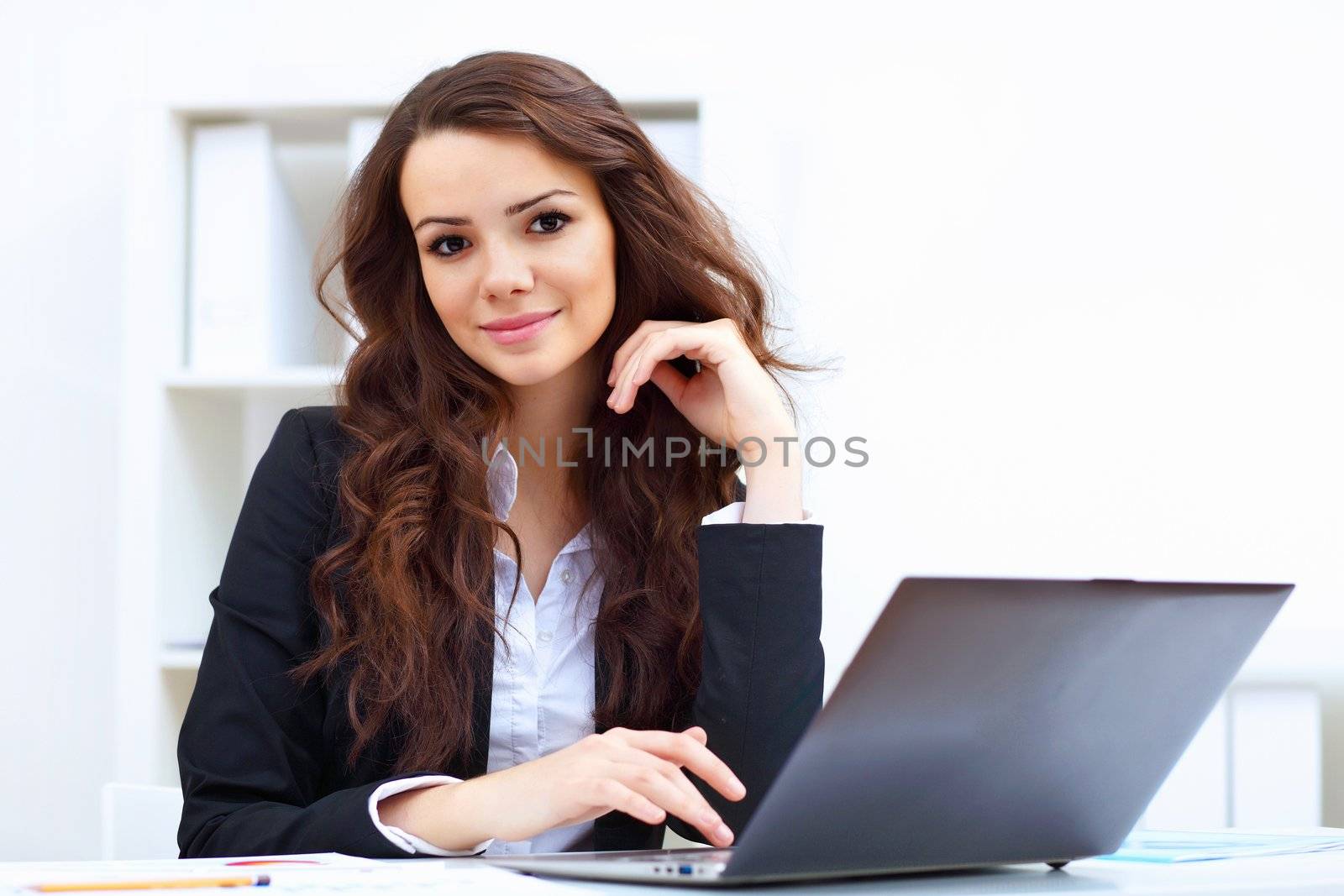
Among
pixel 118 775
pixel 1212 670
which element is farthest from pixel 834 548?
pixel 1212 670

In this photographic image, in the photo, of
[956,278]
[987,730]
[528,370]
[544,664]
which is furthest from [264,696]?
[956,278]

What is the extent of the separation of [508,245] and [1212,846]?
3.13ft

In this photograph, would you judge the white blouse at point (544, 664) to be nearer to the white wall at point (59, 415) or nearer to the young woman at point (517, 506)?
the young woman at point (517, 506)

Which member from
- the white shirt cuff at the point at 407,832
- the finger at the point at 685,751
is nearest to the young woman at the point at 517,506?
the white shirt cuff at the point at 407,832

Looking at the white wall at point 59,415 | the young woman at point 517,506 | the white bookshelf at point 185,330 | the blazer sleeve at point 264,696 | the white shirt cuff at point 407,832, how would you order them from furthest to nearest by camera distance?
the white wall at point 59,415 → the white bookshelf at point 185,330 → the young woman at point 517,506 → the blazer sleeve at point 264,696 → the white shirt cuff at point 407,832

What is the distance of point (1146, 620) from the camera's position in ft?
2.50

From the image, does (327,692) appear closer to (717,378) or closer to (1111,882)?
(717,378)

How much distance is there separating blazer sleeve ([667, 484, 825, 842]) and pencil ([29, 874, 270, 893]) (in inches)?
26.6

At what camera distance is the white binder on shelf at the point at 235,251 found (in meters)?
2.07

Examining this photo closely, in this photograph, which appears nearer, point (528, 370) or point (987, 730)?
point (987, 730)

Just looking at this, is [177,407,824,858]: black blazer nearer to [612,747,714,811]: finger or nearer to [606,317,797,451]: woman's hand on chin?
[606,317,797,451]: woman's hand on chin

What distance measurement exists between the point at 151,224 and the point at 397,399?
2.32 feet

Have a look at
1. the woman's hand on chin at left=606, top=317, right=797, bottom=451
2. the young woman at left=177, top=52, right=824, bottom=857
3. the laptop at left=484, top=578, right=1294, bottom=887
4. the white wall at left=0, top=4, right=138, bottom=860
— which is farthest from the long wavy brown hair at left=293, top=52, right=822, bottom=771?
the white wall at left=0, top=4, right=138, bottom=860

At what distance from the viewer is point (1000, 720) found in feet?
2.46
